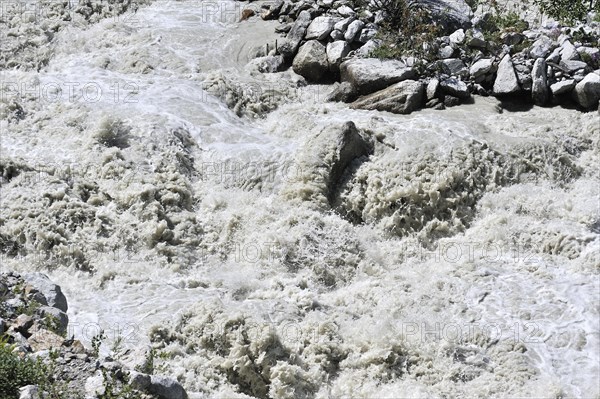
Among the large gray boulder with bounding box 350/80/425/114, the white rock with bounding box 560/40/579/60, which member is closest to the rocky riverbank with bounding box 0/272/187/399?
the large gray boulder with bounding box 350/80/425/114

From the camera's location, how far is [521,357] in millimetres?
8422

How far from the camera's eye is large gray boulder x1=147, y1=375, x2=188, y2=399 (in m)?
6.62

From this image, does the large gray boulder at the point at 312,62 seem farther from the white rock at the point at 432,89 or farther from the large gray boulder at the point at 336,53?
the white rock at the point at 432,89

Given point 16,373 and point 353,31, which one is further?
point 353,31

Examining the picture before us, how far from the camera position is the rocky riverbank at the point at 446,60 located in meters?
12.9

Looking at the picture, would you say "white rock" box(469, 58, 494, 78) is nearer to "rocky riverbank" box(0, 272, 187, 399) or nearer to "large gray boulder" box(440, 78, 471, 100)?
"large gray boulder" box(440, 78, 471, 100)

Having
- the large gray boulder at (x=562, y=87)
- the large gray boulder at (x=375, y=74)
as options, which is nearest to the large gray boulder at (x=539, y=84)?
the large gray boulder at (x=562, y=87)

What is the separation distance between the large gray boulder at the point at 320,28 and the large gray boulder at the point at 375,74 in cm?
117

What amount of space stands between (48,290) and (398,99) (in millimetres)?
6859

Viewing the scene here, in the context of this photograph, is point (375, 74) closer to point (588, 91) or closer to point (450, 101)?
point (450, 101)

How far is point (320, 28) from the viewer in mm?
14742

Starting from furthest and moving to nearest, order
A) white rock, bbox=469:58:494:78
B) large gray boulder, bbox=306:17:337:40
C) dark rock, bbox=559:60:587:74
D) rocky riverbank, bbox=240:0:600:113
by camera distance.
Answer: large gray boulder, bbox=306:17:337:40, white rock, bbox=469:58:494:78, rocky riverbank, bbox=240:0:600:113, dark rock, bbox=559:60:587:74

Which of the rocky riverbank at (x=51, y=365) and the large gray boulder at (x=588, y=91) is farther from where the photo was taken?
the large gray boulder at (x=588, y=91)

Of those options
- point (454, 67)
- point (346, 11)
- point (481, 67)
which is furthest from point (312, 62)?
point (481, 67)
